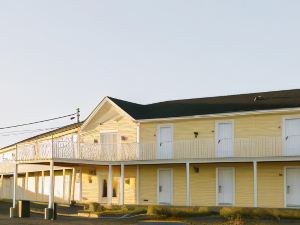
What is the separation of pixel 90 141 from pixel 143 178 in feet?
15.6

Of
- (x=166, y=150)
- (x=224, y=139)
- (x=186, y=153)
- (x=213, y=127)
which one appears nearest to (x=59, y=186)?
(x=166, y=150)

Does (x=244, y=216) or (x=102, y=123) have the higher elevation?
(x=102, y=123)

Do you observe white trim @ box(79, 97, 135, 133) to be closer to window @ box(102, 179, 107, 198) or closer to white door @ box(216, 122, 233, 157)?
window @ box(102, 179, 107, 198)

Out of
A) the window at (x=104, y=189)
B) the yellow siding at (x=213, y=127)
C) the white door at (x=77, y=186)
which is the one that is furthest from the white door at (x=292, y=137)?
the white door at (x=77, y=186)

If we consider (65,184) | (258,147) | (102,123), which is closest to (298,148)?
(258,147)

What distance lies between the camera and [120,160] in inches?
1400

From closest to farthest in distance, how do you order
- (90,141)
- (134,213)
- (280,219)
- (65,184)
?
(280,219), (134,213), (90,141), (65,184)

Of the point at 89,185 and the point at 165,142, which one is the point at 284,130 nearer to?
the point at 165,142

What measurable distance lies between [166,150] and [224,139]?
12.1 ft

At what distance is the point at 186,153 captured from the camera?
33.9 meters

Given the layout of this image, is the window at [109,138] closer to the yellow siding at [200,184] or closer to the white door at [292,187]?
the yellow siding at [200,184]

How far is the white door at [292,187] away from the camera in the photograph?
31156 millimetres

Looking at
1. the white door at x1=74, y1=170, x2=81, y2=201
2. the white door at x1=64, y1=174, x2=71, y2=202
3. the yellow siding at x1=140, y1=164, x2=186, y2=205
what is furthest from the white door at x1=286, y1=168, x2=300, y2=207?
the white door at x1=64, y1=174, x2=71, y2=202

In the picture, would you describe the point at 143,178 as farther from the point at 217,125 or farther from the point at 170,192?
the point at 217,125
